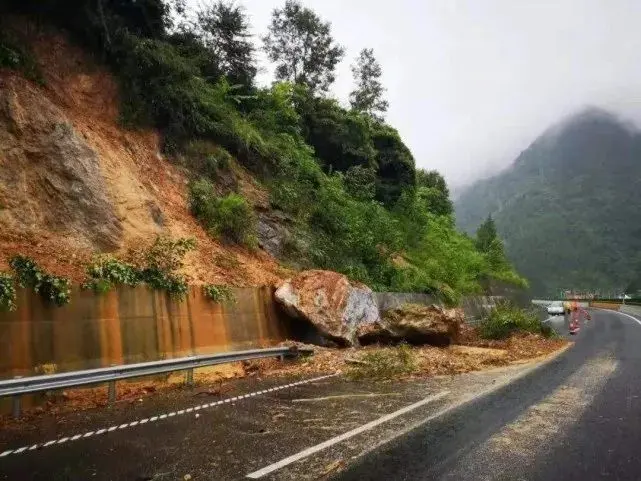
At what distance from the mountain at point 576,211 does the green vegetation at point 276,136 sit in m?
77.7

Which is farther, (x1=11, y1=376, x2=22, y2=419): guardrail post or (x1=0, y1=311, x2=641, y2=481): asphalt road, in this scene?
(x1=11, y1=376, x2=22, y2=419): guardrail post

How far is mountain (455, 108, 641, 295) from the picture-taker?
379 ft

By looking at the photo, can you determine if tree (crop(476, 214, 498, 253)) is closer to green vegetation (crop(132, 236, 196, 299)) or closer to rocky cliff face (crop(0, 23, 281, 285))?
rocky cliff face (crop(0, 23, 281, 285))

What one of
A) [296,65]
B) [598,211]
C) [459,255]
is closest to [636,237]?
[598,211]

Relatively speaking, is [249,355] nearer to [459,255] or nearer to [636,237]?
[459,255]

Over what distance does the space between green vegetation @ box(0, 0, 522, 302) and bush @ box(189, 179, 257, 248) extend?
39 millimetres

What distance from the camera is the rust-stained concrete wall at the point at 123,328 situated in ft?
29.3

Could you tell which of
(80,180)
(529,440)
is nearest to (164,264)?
(80,180)

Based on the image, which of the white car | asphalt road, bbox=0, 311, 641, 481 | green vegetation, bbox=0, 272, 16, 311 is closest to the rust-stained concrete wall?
green vegetation, bbox=0, 272, 16, 311

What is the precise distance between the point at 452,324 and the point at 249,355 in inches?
291

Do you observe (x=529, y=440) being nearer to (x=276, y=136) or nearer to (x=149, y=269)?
(x=149, y=269)

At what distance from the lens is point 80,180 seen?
13.8 meters

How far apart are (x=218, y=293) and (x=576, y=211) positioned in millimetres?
142614

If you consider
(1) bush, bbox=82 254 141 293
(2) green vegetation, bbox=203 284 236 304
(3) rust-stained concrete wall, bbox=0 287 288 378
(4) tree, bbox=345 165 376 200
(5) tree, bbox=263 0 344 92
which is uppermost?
(5) tree, bbox=263 0 344 92
